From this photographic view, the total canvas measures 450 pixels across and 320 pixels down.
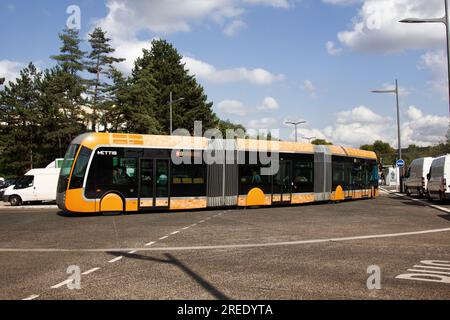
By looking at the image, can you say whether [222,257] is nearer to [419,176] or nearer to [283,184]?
[283,184]

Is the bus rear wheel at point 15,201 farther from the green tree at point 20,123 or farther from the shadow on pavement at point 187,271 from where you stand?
the green tree at point 20,123

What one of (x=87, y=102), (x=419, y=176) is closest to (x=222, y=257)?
(x=419, y=176)

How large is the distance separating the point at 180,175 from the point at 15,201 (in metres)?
12.6

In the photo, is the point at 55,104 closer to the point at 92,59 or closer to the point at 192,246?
the point at 92,59

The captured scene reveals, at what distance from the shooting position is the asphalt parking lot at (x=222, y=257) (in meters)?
6.30

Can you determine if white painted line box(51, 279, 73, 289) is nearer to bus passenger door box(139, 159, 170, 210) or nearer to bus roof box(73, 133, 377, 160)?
bus roof box(73, 133, 377, 160)

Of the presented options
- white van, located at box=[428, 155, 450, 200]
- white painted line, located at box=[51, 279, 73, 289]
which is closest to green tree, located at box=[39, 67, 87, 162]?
white van, located at box=[428, 155, 450, 200]

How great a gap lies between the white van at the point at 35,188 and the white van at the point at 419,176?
22147 millimetres

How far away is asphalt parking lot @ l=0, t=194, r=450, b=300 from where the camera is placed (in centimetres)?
630

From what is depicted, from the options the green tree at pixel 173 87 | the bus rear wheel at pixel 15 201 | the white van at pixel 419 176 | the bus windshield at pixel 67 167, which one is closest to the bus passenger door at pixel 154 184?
the bus windshield at pixel 67 167

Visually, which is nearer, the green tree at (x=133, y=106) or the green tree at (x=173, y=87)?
the green tree at (x=133, y=106)

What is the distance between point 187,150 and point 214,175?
66.3 inches

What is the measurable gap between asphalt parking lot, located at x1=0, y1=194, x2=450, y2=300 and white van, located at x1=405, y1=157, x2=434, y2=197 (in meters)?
13.7

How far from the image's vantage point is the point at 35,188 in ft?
87.7
